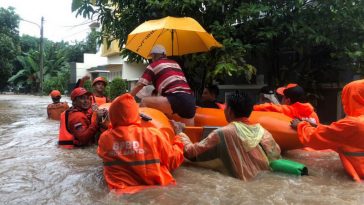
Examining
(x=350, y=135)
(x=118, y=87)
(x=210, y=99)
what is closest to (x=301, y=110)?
(x=350, y=135)

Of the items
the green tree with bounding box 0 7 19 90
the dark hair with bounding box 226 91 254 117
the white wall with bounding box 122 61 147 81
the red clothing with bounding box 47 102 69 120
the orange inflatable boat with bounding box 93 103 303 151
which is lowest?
the red clothing with bounding box 47 102 69 120

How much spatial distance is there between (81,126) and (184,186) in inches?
109

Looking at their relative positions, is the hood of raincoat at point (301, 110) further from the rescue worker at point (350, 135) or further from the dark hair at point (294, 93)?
the rescue worker at point (350, 135)

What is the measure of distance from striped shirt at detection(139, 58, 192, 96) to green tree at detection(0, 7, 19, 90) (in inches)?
1242

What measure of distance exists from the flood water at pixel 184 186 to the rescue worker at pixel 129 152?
13 cm

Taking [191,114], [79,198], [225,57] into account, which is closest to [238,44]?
[225,57]

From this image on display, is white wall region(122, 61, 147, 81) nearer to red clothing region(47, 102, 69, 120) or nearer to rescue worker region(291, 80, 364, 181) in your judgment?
red clothing region(47, 102, 69, 120)

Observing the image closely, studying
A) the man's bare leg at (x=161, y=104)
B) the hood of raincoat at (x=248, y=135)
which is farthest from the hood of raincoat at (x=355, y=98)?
the man's bare leg at (x=161, y=104)

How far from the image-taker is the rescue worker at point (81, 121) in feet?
20.7

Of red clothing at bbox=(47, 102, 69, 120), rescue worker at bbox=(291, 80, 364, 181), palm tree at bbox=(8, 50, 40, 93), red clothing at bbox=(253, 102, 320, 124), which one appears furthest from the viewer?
palm tree at bbox=(8, 50, 40, 93)

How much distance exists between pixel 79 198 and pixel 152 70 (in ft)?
7.36

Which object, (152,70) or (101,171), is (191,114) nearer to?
(152,70)

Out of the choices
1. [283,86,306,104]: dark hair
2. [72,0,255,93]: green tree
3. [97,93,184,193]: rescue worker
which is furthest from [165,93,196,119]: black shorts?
[72,0,255,93]: green tree

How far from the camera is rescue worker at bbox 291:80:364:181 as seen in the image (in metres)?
4.27
